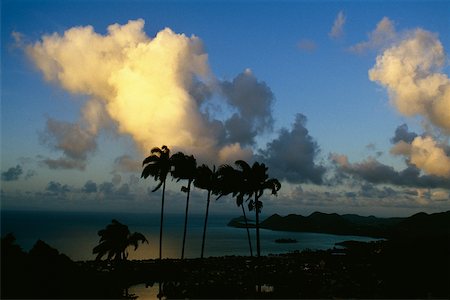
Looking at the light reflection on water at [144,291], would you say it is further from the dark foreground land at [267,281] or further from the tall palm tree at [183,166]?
the tall palm tree at [183,166]

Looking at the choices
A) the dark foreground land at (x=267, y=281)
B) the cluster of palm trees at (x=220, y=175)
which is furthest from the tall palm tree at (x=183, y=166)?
the dark foreground land at (x=267, y=281)

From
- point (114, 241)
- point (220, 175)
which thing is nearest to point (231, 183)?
point (220, 175)

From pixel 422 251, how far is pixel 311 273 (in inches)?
768

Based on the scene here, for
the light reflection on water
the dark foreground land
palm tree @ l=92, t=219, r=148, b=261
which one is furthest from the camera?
palm tree @ l=92, t=219, r=148, b=261

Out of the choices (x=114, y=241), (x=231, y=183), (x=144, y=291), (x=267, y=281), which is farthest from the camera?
(x=231, y=183)

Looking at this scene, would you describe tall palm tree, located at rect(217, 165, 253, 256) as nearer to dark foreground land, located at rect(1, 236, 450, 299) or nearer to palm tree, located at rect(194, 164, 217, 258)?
palm tree, located at rect(194, 164, 217, 258)

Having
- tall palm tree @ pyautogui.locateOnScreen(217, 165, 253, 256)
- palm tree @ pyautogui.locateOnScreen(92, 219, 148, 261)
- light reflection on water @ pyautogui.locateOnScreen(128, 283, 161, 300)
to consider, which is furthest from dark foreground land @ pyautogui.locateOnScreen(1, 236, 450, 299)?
tall palm tree @ pyautogui.locateOnScreen(217, 165, 253, 256)

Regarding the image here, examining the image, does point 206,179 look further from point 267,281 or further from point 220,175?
point 267,281

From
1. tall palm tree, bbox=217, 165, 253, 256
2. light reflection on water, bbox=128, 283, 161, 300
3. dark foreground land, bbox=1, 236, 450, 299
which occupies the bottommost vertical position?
light reflection on water, bbox=128, 283, 161, 300

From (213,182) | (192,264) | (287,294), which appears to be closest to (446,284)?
(287,294)

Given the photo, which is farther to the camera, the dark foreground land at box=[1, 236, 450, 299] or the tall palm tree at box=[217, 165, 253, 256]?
the tall palm tree at box=[217, 165, 253, 256]

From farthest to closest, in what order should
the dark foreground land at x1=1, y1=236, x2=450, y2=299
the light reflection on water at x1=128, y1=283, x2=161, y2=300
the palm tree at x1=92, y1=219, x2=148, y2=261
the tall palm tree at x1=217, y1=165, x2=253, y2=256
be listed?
the tall palm tree at x1=217, y1=165, x2=253, y2=256, the palm tree at x1=92, y1=219, x2=148, y2=261, the light reflection on water at x1=128, y1=283, x2=161, y2=300, the dark foreground land at x1=1, y1=236, x2=450, y2=299

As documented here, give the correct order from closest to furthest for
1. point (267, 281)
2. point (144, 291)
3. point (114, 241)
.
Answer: point (144, 291) < point (114, 241) < point (267, 281)

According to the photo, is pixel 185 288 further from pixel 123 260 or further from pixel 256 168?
pixel 256 168
